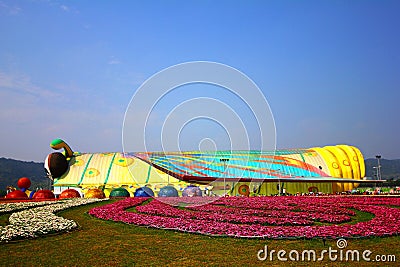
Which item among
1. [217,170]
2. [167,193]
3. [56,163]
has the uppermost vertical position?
[56,163]

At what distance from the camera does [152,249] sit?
10.6m

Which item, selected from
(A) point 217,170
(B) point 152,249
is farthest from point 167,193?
(B) point 152,249

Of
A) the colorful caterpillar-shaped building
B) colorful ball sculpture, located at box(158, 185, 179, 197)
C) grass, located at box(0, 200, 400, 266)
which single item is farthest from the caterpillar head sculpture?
grass, located at box(0, 200, 400, 266)

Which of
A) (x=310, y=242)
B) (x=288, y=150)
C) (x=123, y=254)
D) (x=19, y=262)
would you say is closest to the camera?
(x=19, y=262)

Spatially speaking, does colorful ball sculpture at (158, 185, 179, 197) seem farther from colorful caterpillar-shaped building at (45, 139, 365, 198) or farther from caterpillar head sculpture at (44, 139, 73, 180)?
caterpillar head sculpture at (44, 139, 73, 180)

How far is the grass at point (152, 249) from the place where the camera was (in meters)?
9.19

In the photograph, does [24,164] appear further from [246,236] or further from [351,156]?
[246,236]

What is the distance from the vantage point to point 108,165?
189ft

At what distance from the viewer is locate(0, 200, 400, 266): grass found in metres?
9.19

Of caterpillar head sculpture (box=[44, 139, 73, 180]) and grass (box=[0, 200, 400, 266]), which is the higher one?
caterpillar head sculpture (box=[44, 139, 73, 180])

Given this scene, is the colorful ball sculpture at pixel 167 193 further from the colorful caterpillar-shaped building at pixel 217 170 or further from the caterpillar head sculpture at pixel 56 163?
the caterpillar head sculpture at pixel 56 163

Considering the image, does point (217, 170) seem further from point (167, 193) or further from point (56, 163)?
point (56, 163)

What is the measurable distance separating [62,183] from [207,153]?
2207cm

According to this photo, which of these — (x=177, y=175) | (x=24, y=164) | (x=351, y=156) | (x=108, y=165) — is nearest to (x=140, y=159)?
(x=108, y=165)
